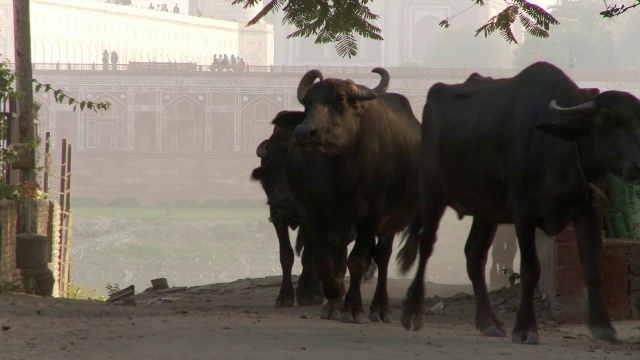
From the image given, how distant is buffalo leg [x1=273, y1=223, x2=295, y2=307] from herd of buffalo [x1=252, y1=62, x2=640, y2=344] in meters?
0.40

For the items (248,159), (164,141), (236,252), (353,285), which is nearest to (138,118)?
(164,141)

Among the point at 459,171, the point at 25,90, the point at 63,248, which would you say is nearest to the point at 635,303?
the point at 459,171

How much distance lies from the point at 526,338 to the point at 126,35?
85268 millimetres

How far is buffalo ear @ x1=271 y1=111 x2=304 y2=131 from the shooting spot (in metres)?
6.71

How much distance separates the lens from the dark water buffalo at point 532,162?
497 centimetres

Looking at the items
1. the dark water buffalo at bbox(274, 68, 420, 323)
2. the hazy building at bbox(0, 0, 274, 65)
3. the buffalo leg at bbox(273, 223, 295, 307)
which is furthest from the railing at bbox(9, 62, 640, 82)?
the dark water buffalo at bbox(274, 68, 420, 323)

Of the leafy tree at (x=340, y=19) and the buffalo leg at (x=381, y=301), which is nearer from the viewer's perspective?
the buffalo leg at (x=381, y=301)

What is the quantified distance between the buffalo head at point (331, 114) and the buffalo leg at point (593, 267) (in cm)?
154

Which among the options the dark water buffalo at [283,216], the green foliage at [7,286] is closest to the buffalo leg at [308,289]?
the dark water buffalo at [283,216]

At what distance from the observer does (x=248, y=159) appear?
60.4 meters

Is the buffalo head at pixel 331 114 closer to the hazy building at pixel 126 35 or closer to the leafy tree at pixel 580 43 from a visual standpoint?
the hazy building at pixel 126 35

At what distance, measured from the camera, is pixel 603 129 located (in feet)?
16.3

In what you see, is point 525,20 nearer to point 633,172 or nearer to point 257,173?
point 257,173

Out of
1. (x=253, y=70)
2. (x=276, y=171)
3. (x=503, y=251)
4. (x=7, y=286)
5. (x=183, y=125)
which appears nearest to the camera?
(x=276, y=171)
